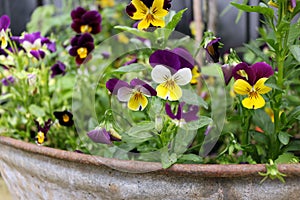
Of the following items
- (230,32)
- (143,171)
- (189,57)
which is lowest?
(230,32)

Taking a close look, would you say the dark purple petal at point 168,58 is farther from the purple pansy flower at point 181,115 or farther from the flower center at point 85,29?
the flower center at point 85,29

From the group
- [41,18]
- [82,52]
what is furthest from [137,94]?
[41,18]

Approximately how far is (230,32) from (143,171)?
121 centimetres

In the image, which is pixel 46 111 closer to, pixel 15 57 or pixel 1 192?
pixel 15 57

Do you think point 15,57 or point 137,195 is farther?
point 15,57

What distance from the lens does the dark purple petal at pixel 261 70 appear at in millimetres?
692

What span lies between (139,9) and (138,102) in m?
0.14

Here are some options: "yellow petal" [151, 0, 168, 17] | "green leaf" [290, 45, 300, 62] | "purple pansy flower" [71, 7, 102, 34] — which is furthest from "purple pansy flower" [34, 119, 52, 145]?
"green leaf" [290, 45, 300, 62]

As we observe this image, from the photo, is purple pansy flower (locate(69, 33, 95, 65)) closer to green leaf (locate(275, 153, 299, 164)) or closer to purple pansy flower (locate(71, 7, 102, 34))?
purple pansy flower (locate(71, 7, 102, 34))

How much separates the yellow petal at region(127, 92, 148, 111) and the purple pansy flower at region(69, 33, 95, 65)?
320 mm

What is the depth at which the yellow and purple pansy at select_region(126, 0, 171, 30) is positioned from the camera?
701 mm

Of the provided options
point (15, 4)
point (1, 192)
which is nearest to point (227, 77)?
point (1, 192)

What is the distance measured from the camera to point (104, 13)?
1.72 metres

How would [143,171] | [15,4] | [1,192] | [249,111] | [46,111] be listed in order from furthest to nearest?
[15,4] → [1,192] → [46,111] → [249,111] → [143,171]
